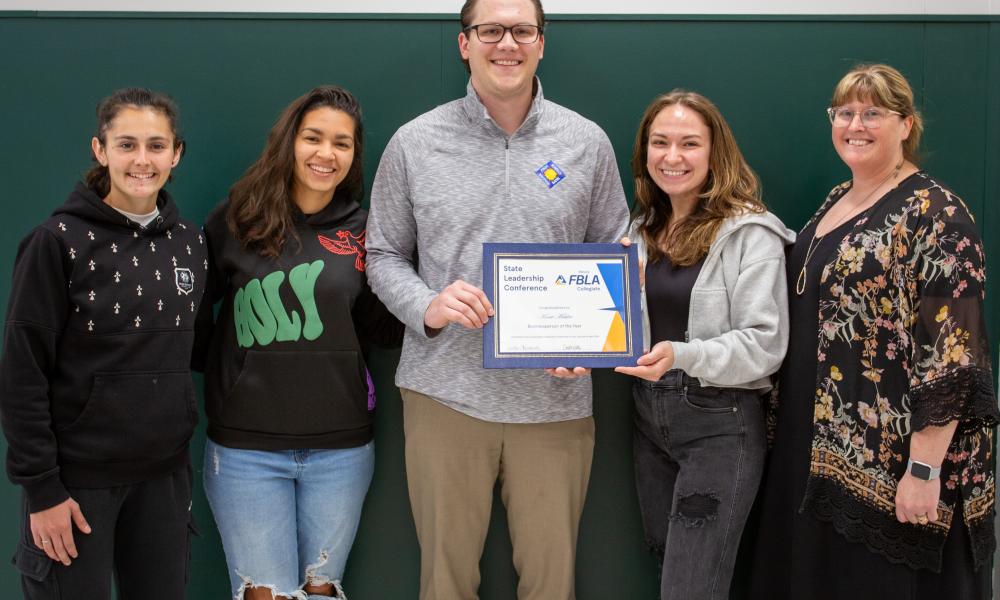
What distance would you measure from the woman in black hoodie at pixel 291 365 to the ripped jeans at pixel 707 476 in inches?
38.7

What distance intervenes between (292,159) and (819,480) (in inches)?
74.2

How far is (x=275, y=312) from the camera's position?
2277 mm

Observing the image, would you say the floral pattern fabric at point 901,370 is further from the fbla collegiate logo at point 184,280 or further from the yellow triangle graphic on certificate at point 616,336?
the fbla collegiate logo at point 184,280

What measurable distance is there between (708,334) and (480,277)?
2.28 ft

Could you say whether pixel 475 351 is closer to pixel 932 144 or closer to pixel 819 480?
pixel 819 480

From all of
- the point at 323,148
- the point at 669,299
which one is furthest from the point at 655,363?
the point at 323,148

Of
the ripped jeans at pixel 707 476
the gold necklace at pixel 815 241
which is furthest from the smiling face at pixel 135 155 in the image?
the gold necklace at pixel 815 241

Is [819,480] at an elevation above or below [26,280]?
below

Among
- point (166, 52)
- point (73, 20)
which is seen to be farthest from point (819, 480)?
point (73, 20)

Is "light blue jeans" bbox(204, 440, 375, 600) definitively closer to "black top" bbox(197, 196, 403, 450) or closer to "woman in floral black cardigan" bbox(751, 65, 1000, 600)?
"black top" bbox(197, 196, 403, 450)

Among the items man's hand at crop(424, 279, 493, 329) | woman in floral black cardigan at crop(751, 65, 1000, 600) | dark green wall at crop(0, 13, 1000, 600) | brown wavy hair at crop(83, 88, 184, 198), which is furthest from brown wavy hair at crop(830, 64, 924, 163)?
brown wavy hair at crop(83, 88, 184, 198)

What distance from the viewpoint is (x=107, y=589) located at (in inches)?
78.9

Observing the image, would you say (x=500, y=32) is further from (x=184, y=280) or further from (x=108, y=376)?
(x=108, y=376)

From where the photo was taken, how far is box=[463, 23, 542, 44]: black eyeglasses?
2191 millimetres
